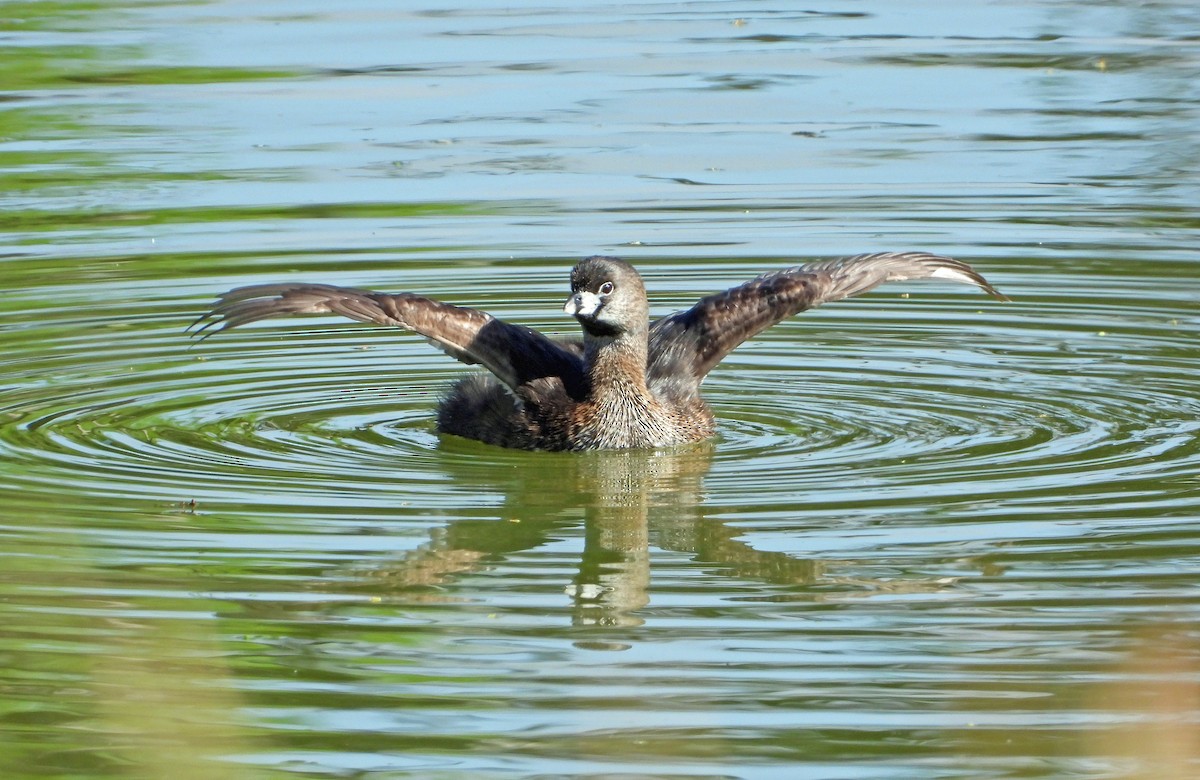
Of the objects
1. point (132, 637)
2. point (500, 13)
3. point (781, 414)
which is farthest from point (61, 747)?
point (500, 13)

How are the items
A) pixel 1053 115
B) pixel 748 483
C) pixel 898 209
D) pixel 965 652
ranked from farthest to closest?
pixel 1053 115, pixel 898 209, pixel 748 483, pixel 965 652

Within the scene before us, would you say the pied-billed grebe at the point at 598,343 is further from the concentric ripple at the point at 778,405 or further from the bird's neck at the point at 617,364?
the concentric ripple at the point at 778,405

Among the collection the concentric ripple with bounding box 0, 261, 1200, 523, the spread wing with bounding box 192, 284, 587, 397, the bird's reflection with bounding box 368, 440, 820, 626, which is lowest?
the bird's reflection with bounding box 368, 440, 820, 626

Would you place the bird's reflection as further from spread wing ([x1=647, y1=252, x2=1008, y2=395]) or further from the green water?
spread wing ([x1=647, y1=252, x2=1008, y2=395])

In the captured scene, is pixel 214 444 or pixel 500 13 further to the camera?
pixel 500 13

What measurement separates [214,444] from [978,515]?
3.65 metres

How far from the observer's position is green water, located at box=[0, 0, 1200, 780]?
22.9 feet

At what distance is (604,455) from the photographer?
11.2 metres

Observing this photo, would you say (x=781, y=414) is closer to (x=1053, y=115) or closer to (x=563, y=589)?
(x=563, y=589)

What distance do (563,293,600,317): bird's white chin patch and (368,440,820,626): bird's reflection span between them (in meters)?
0.70

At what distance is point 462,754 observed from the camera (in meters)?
6.71

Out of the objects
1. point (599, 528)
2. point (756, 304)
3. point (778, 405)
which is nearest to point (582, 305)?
point (756, 304)

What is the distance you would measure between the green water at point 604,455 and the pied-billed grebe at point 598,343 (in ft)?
0.75

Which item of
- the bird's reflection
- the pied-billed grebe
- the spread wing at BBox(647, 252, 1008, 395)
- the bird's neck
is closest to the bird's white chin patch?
the pied-billed grebe
